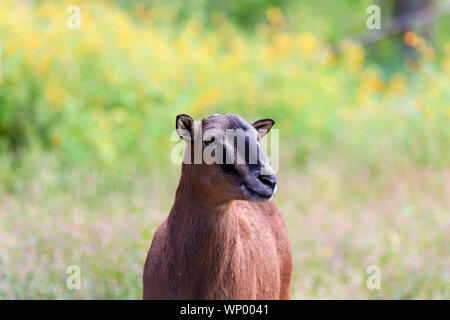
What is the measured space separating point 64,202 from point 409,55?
10.0 meters

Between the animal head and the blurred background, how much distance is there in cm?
189

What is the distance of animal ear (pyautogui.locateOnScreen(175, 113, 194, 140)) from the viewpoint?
3.14 metres

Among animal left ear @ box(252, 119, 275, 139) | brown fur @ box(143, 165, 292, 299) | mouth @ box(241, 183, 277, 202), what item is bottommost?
brown fur @ box(143, 165, 292, 299)

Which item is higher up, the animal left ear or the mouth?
the animal left ear

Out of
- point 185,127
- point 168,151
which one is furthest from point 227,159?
point 168,151

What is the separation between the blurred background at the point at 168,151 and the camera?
518cm

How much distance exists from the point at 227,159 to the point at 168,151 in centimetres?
455

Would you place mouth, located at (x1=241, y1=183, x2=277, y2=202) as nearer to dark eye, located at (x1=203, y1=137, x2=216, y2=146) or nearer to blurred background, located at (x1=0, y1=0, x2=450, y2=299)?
dark eye, located at (x1=203, y1=137, x2=216, y2=146)

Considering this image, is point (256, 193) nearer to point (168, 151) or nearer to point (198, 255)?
point (198, 255)

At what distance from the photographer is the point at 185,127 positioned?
318cm

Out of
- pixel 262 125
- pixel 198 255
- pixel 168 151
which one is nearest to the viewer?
pixel 198 255

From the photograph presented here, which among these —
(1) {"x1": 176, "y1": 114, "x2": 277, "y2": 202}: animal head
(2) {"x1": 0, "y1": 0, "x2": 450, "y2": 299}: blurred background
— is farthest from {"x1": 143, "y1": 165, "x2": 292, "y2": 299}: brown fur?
(2) {"x1": 0, "y1": 0, "x2": 450, "y2": 299}: blurred background
